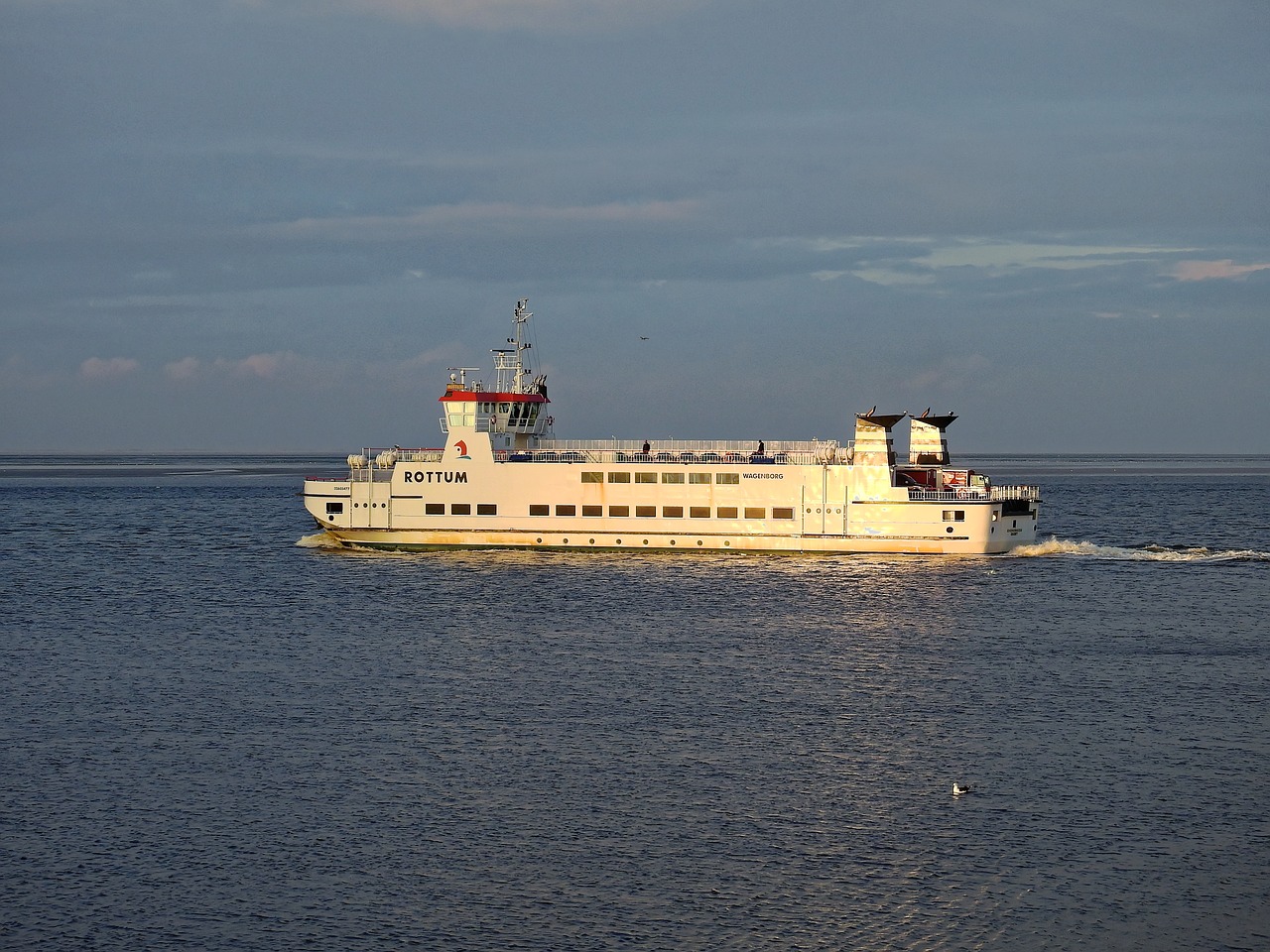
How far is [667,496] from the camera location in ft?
261

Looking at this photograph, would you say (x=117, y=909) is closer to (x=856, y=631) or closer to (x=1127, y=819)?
(x=1127, y=819)

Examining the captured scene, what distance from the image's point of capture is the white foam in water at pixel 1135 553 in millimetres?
83062

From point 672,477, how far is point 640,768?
147 feet

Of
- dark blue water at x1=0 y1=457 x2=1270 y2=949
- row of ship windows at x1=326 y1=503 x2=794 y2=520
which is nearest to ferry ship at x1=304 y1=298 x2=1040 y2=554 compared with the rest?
row of ship windows at x1=326 y1=503 x2=794 y2=520

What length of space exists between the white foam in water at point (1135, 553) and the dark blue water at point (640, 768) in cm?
1496

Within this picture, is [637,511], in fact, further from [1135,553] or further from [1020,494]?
[1135,553]

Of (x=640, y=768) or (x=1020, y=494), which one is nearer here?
(x=640, y=768)

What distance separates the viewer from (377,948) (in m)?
24.3

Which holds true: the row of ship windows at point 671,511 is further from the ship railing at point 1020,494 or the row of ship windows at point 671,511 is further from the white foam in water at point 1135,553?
the white foam in water at point 1135,553

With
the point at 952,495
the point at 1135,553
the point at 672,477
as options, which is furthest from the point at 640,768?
the point at 1135,553

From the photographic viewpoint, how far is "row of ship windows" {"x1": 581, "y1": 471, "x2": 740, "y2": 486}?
78688 mm

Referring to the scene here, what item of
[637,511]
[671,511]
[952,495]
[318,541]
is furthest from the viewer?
[318,541]

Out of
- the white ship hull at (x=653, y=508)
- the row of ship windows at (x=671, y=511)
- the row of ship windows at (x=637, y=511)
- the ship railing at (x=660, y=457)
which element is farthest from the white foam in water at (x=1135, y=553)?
the row of ship windows at (x=637, y=511)

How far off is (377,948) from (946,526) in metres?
57.9
